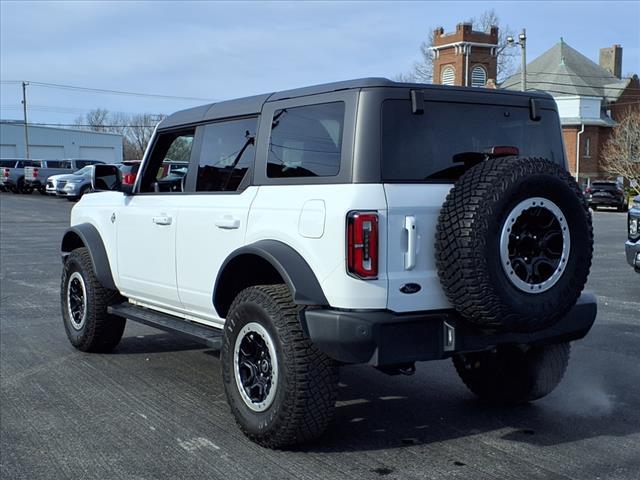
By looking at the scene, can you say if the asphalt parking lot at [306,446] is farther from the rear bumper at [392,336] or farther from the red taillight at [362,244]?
the red taillight at [362,244]

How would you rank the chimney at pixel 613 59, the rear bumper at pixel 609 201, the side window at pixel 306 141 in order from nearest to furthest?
the side window at pixel 306 141, the rear bumper at pixel 609 201, the chimney at pixel 613 59

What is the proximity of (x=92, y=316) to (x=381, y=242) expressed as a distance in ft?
12.0

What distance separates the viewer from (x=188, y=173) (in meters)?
5.89

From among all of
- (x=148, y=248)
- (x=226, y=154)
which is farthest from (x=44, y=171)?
(x=226, y=154)

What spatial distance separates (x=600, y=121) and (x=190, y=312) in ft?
174

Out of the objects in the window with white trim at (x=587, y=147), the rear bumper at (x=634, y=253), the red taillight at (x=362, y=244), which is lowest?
the rear bumper at (x=634, y=253)

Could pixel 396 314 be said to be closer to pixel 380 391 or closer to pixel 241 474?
pixel 241 474

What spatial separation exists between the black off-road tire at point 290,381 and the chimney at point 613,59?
224ft

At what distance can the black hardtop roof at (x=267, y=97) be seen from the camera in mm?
4438

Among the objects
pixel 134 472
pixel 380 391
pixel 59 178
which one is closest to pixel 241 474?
pixel 134 472

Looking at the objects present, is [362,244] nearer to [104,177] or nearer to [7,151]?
[104,177]

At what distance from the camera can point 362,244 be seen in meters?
4.15

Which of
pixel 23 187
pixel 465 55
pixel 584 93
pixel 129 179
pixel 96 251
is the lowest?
pixel 96 251

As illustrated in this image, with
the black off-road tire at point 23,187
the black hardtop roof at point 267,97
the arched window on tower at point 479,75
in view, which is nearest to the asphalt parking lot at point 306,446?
the black hardtop roof at point 267,97
